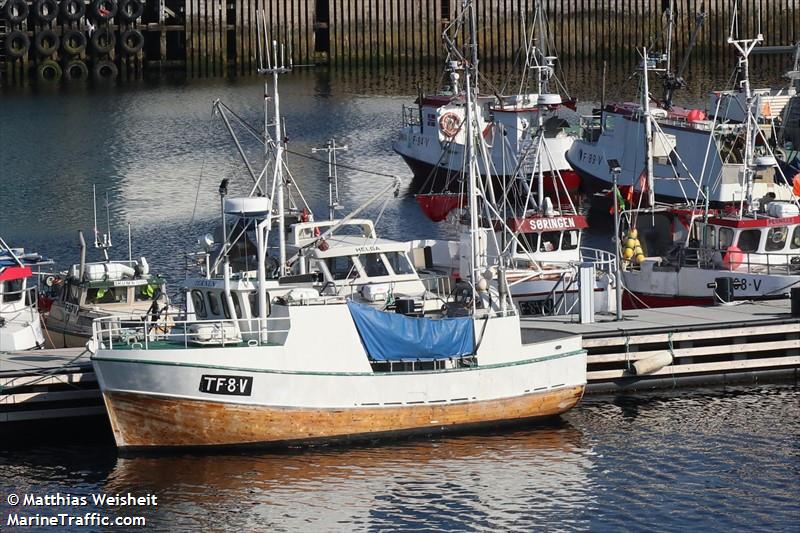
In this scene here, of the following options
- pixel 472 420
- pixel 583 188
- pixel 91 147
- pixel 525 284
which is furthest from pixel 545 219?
pixel 91 147

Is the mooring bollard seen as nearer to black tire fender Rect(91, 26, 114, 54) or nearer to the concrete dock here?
the concrete dock

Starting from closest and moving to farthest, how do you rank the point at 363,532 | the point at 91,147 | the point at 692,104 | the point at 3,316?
the point at 363,532 < the point at 3,316 < the point at 91,147 < the point at 692,104

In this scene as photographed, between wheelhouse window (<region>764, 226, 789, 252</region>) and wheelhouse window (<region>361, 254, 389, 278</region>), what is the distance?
11.7 meters

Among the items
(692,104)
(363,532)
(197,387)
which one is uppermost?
A: (692,104)

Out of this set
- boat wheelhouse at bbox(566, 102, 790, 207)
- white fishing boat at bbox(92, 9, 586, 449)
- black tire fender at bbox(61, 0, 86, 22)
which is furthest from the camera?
black tire fender at bbox(61, 0, 86, 22)

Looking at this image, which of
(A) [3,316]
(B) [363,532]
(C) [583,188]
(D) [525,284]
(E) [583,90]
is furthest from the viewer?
(E) [583,90]

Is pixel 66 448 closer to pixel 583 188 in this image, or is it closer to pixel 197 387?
pixel 197 387

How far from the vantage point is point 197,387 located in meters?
31.2

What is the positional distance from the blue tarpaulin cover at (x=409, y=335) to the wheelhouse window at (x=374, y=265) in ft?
12.4

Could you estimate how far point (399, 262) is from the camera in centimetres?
3647

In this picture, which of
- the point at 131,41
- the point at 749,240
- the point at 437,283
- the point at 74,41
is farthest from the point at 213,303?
the point at 131,41

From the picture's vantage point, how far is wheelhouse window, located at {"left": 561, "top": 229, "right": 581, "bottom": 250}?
4416cm

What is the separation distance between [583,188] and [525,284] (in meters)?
26.5

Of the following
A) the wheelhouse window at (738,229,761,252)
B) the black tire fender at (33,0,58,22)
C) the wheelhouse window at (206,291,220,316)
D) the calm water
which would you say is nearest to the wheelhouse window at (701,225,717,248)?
the wheelhouse window at (738,229,761,252)
